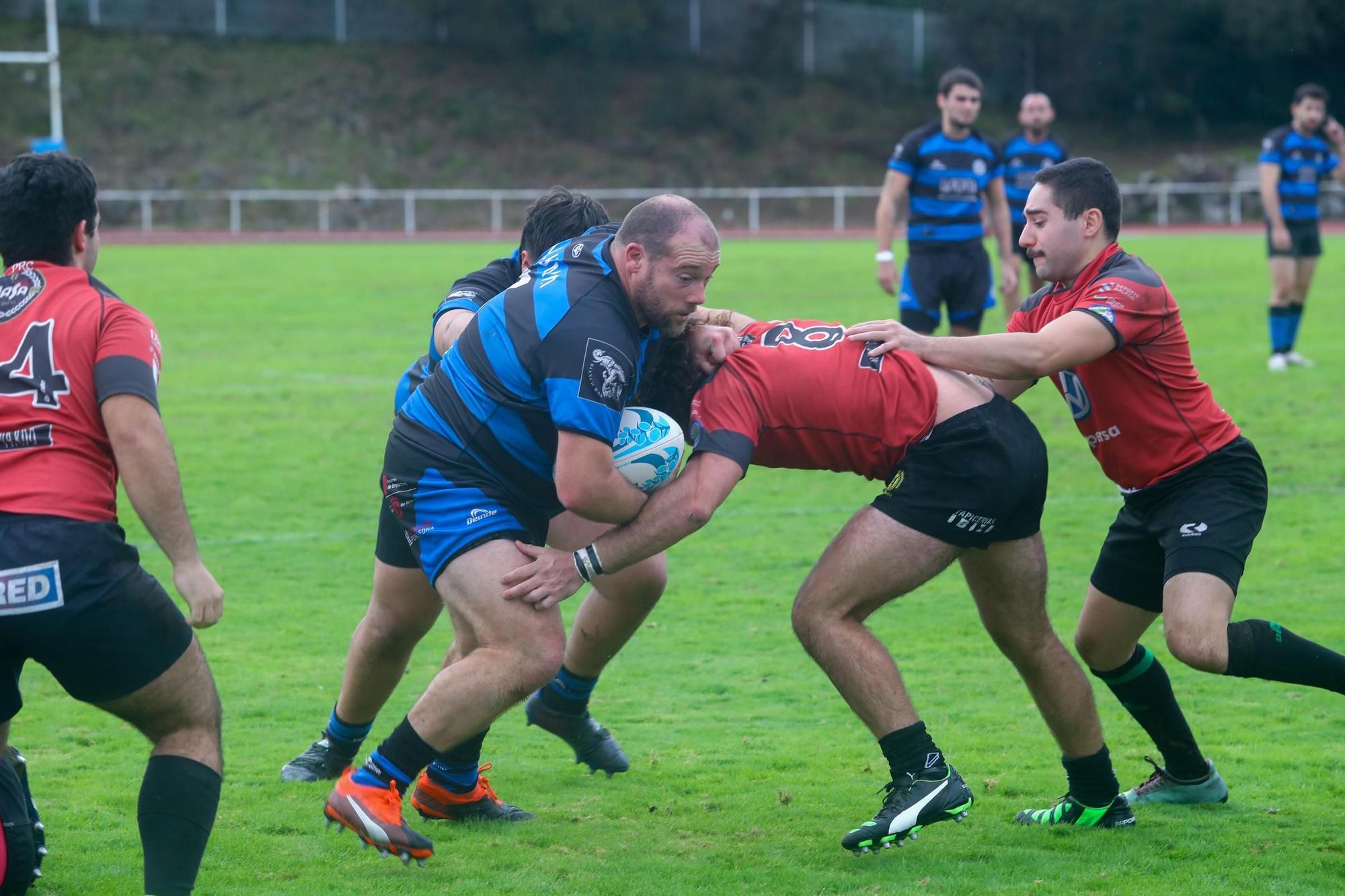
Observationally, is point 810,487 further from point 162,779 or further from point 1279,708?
point 162,779

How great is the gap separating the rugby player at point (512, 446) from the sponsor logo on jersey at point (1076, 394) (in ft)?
4.36

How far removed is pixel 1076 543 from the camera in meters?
8.88

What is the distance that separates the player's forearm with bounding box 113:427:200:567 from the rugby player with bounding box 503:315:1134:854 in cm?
105

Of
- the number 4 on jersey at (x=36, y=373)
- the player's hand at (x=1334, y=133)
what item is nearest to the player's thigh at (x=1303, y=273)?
the player's hand at (x=1334, y=133)

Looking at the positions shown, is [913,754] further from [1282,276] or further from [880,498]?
[1282,276]

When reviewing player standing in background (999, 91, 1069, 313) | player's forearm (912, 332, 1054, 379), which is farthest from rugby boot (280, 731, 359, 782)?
player standing in background (999, 91, 1069, 313)

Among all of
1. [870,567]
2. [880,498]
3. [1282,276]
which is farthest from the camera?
[1282,276]

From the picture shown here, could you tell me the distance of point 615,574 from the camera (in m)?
Result: 5.35

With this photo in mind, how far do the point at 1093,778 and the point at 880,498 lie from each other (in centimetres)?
116

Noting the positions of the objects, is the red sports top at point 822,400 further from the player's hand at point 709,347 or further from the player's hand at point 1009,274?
the player's hand at point 1009,274

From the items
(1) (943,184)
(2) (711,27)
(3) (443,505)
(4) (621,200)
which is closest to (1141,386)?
(3) (443,505)

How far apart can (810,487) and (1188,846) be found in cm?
611

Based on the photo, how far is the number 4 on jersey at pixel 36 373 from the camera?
12.3ft

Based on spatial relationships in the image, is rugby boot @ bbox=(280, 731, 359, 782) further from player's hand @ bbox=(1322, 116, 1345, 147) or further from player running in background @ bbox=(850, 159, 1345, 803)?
player's hand @ bbox=(1322, 116, 1345, 147)
